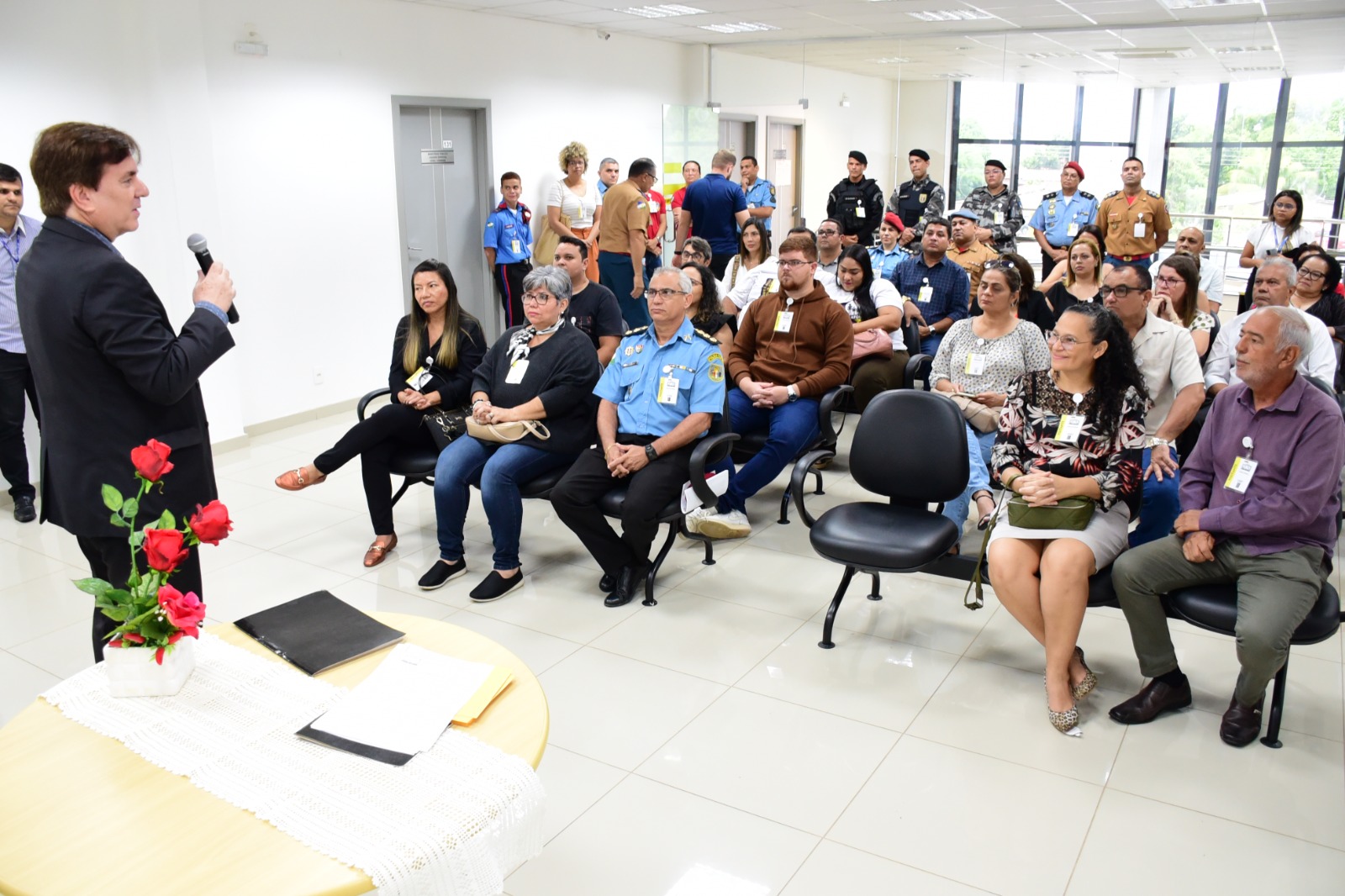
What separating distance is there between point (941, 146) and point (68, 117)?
644cm

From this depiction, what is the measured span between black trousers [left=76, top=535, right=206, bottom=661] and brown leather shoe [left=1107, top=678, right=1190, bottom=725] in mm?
2663

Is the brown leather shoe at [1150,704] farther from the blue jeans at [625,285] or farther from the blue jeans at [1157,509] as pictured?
the blue jeans at [625,285]

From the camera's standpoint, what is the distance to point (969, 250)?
6332 millimetres

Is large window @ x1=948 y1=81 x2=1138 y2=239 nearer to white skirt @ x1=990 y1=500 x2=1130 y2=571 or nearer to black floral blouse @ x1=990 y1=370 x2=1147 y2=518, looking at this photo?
black floral blouse @ x1=990 y1=370 x2=1147 y2=518

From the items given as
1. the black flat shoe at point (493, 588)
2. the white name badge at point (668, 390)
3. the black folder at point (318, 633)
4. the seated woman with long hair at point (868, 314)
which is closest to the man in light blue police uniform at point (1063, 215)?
the seated woman with long hair at point (868, 314)

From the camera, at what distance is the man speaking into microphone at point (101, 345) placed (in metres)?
2.24

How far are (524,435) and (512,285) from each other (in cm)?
466

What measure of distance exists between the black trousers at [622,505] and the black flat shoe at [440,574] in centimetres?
60

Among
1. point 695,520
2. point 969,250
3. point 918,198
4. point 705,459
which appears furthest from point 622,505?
point 918,198

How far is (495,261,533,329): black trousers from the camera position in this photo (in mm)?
8469

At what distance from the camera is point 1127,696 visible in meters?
3.20

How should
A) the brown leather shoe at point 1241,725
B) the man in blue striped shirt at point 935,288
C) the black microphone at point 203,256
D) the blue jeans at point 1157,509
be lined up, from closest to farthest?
1. the black microphone at point 203,256
2. the brown leather shoe at point 1241,725
3. the blue jeans at point 1157,509
4. the man in blue striped shirt at point 935,288

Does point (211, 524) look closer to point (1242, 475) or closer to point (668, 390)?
point (668, 390)

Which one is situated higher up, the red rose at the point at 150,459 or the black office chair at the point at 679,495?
the red rose at the point at 150,459
